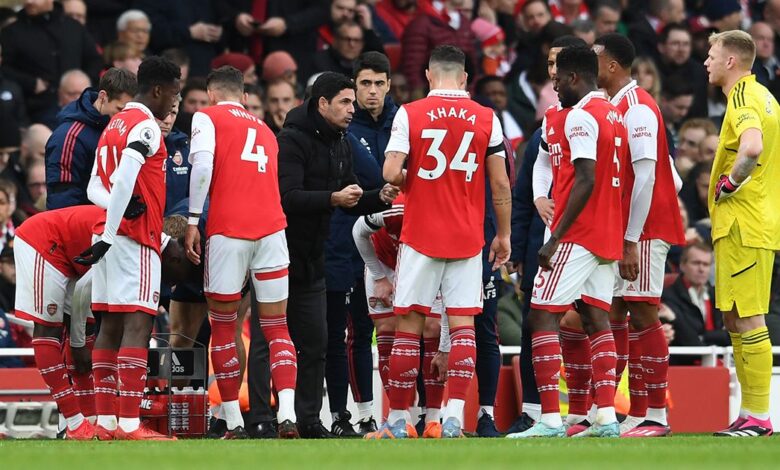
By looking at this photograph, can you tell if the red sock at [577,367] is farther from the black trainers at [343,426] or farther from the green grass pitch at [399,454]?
the black trainers at [343,426]

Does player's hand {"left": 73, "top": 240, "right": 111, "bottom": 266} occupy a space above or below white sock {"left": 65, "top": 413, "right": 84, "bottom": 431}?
above

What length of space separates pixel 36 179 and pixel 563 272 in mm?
6292

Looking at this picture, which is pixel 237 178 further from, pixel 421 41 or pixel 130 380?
pixel 421 41

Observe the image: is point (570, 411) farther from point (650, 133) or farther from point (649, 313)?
point (650, 133)

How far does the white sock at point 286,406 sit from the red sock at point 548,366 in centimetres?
159

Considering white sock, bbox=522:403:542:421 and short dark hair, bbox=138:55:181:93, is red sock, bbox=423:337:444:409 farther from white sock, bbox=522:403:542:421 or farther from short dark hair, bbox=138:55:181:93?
short dark hair, bbox=138:55:181:93

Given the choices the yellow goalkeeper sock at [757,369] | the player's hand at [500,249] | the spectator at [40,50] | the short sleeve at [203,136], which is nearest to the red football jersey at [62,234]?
the short sleeve at [203,136]

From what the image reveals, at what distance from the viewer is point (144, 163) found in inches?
395

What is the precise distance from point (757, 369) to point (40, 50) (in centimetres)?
810

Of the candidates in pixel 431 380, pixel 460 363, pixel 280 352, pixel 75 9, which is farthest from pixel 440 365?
pixel 75 9

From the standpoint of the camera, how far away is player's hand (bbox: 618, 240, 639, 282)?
10.8 metres

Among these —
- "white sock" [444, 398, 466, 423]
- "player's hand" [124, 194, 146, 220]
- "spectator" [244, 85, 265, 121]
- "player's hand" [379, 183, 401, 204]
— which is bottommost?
"white sock" [444, 398, 466, 423]

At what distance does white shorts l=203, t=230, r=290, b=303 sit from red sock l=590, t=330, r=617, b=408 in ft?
6.77

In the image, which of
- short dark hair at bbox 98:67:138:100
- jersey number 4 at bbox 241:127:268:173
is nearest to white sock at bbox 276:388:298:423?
jersey number 4 at bbox 241:127:268:173
